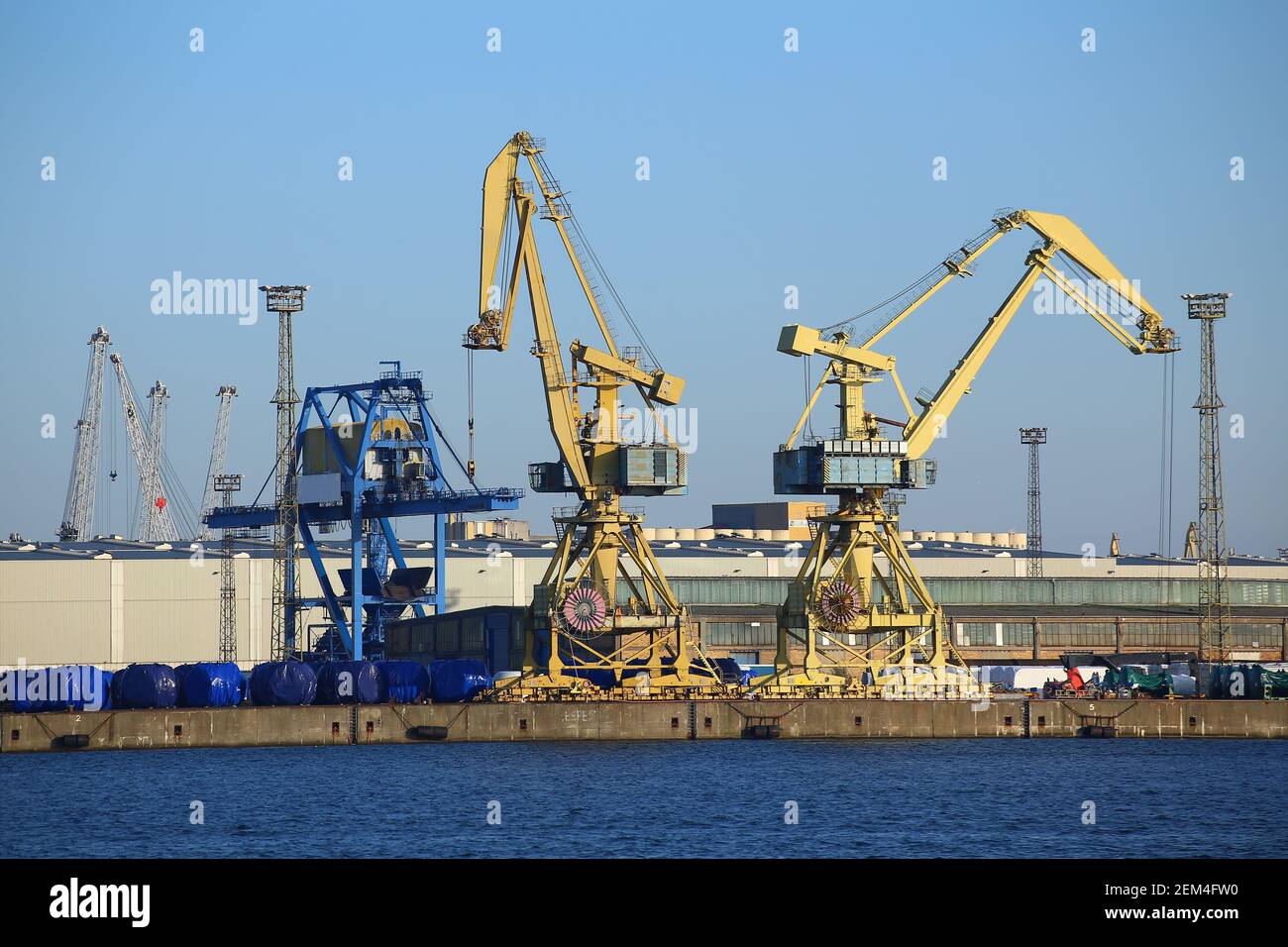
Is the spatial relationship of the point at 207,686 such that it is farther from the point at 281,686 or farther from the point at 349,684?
the point at 349,684

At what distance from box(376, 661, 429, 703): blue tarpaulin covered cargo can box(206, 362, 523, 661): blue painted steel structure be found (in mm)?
18067

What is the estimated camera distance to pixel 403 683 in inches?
3733

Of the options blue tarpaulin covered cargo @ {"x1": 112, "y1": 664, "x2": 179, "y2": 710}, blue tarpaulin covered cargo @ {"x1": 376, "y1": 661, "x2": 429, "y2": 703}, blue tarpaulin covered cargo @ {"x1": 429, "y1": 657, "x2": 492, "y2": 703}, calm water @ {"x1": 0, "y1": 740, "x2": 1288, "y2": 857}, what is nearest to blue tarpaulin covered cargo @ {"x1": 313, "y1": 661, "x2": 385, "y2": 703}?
blue tarpaulin covered cargo @ {"x1": 376, "y1": 661, "x2": 429, "y2": 703}

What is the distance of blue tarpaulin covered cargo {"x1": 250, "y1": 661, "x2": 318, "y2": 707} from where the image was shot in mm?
92312

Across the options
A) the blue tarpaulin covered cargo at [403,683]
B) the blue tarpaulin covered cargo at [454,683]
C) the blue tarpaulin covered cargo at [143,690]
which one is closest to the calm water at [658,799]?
the blue tarpaulin covered cargo at [143,690]

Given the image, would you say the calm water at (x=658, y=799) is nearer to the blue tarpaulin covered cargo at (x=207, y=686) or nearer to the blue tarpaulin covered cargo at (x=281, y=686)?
the blue tarpaulin covered cargo at (x=281, y=686)

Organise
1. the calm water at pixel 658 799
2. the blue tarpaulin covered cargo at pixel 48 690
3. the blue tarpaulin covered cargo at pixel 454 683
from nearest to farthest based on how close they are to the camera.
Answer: the calm water at pixel 658 799, the blue tarpaulin covered cargo at pixel 48 690, the blue tarpaulin covered cargo at pixel 454 683

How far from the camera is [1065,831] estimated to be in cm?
5597

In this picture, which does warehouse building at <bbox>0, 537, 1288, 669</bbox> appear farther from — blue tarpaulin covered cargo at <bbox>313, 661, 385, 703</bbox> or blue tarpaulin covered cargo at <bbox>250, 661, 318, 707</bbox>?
blue tarpaulin covered cargo at <bbox>250, 661, 318, 707</bbox>

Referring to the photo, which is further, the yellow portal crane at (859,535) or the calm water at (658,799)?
the yellow portal crane at (859,535)

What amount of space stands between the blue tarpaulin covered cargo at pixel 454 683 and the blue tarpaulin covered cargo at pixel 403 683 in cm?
53

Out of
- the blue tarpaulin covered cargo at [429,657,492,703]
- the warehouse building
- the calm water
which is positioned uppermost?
the warehouse building

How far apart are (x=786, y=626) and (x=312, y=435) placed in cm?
3686

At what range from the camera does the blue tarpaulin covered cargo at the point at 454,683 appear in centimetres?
9581
